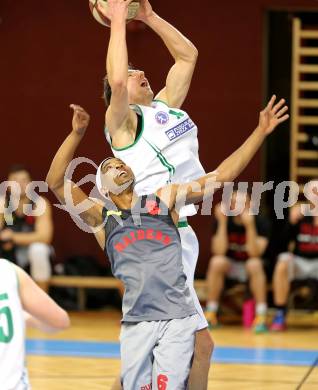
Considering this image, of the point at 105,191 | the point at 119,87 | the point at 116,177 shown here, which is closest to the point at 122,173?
the point at 116,177

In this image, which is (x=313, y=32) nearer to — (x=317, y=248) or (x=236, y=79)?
(x=236, y=79)

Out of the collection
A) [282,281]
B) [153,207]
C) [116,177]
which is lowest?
[282,281]

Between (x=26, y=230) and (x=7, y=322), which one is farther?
(x=26, y=230)

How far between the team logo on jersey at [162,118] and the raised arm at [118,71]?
191mm

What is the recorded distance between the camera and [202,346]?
5035mm

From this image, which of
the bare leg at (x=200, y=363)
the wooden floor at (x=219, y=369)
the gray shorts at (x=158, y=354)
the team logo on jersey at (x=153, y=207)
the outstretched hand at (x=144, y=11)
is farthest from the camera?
the wooden floor at (x=219, y=369)

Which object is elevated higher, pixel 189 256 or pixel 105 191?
pixel 105 191

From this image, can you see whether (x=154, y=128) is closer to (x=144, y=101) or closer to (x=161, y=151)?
(x=161, y=151)

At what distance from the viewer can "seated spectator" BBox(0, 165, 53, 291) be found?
1055 cm

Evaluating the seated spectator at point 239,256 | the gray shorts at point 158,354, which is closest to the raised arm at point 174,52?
the gray shorts at point 158,354

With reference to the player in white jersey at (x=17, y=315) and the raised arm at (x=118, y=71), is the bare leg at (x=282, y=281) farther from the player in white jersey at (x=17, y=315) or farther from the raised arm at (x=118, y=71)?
the player in white jersey at (x=17, y=315)

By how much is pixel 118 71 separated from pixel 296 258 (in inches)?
238

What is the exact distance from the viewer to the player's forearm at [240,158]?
4812 mm

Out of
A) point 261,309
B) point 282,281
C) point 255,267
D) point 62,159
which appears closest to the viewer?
point 62,159
